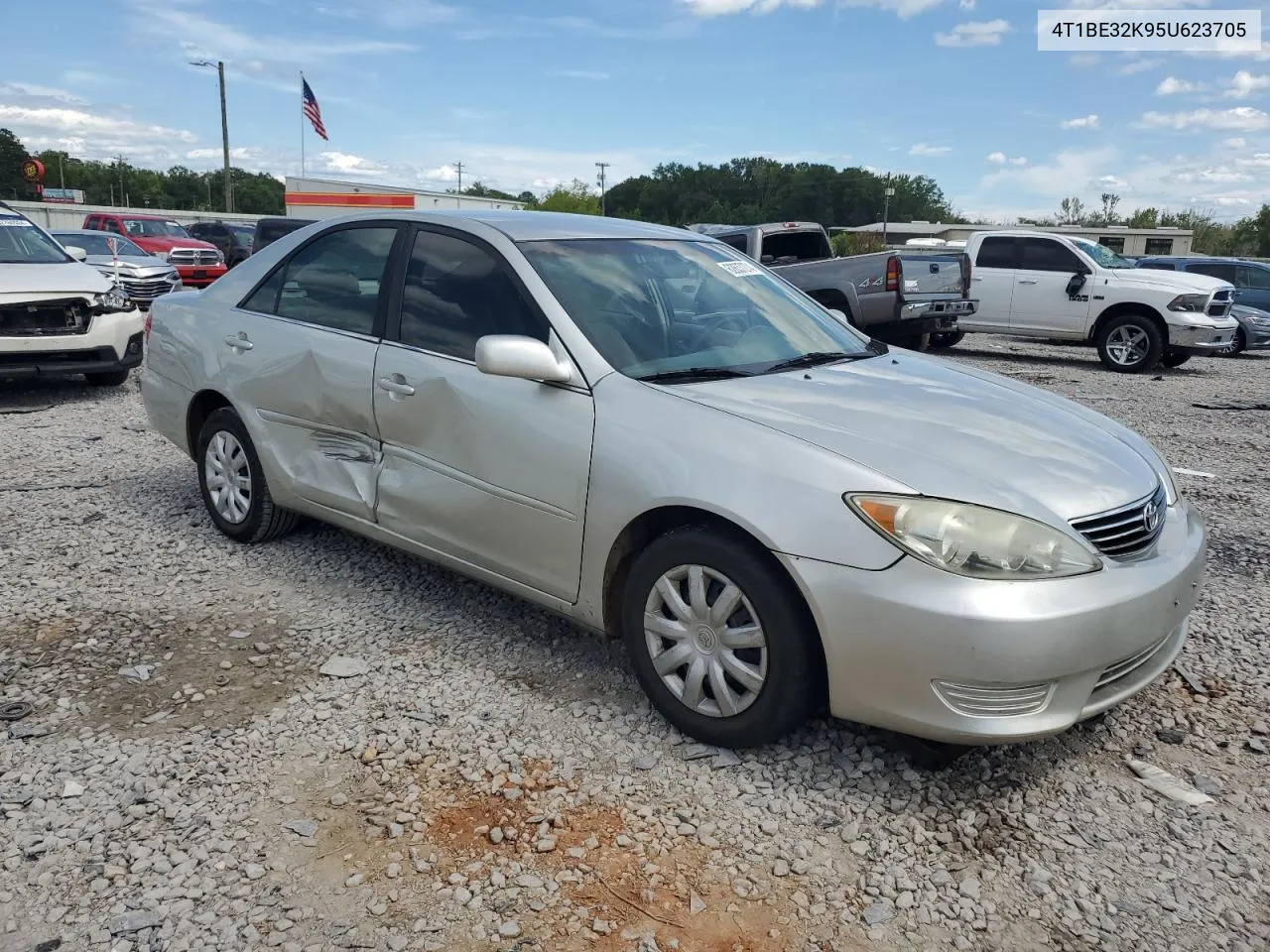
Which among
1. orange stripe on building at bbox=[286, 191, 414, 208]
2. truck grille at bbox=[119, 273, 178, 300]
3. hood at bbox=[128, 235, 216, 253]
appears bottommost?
truck grille at bbox=[119, 273, 178, 300]

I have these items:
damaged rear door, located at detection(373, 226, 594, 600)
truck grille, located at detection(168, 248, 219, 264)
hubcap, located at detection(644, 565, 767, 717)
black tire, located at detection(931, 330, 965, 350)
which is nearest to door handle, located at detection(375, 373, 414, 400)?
damaged rear door, located at detection(373, 226, 594, 600)

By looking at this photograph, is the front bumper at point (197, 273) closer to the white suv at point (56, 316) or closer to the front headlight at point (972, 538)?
the white suv at point (56, 316)

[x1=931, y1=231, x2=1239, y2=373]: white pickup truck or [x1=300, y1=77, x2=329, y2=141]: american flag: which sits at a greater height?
[x1=300, y1=77, x2=329, y2=141]: american flag

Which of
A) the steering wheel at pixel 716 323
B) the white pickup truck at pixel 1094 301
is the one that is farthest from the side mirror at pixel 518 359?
the white pickup truck at pixel 1094 301

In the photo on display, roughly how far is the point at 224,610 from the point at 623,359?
6.88 ft

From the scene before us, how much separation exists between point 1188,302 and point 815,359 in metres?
11.4

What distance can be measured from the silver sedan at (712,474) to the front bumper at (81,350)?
492cm

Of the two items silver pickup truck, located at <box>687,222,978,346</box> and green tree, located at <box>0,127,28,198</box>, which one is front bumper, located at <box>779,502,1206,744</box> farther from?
green tree, located at <box>0,127,28,198</box>

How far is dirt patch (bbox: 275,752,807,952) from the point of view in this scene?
235 centimetres

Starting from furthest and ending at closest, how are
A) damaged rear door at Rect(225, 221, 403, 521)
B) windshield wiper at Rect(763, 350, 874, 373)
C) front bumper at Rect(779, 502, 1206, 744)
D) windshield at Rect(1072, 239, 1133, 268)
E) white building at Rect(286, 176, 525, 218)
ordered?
white building at Rect(286, 176, 525, 218), windshield at Rect(1072, 239, 1133, 268), damaged rear door at Rect(225, 221, 403, 521), windshield wiper at Rect(763, 350, 874, 373), front bumper at Rect(779, 502, 1206, 744)

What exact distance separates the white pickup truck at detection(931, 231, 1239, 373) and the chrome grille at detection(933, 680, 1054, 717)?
39.9 ft

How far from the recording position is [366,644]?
385 cm

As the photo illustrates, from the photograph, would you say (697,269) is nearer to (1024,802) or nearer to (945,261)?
(1024,802)

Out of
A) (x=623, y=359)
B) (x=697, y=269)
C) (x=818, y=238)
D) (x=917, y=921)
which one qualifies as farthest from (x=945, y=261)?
(x=917, y=921)
